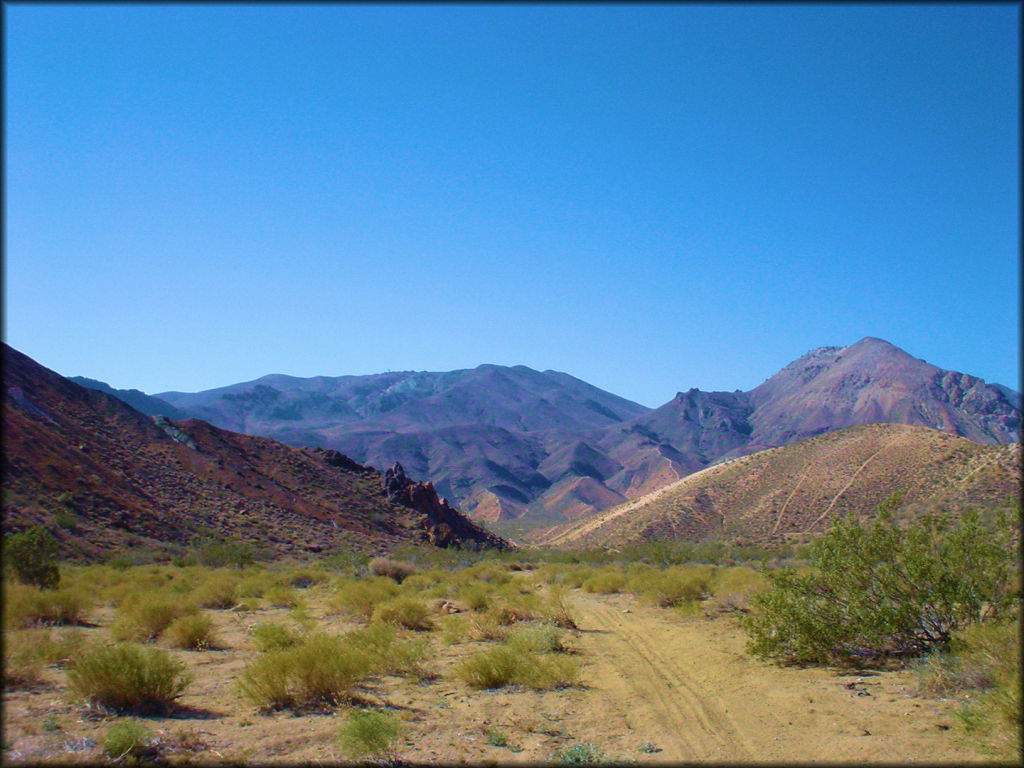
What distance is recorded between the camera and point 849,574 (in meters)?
11.9

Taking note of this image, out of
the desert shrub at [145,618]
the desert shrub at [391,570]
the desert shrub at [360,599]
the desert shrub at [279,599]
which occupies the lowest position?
the desert shrub at [391,570]

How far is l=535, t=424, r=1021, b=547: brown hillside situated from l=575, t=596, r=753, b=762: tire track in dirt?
126 ft

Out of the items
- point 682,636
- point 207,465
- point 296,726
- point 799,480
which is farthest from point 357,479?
point 296,726

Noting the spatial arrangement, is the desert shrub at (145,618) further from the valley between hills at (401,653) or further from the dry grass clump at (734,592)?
the dry grass clump at (734,592)

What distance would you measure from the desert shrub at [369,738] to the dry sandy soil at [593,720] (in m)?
0.32

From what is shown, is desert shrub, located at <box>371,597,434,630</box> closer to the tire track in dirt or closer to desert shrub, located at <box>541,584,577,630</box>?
desert shrub, located at <box>541,584,577,630</box>

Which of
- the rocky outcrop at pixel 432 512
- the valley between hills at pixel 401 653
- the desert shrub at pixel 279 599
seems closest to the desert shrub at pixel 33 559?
the valley between hills at pixel 401 653

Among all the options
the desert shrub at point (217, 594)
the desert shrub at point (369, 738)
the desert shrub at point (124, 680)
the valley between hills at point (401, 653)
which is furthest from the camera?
the desert shrub at point (217, 594)

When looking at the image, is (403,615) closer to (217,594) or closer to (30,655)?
(217,594)

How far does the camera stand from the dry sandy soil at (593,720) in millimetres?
8352

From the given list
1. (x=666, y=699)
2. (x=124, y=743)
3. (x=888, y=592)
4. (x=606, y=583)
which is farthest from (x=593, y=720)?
(x=606, y=583)

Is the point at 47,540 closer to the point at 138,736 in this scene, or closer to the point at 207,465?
the point at 138,736

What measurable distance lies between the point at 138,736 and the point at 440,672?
6.12 m

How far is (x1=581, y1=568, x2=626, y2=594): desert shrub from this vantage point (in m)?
27.2
